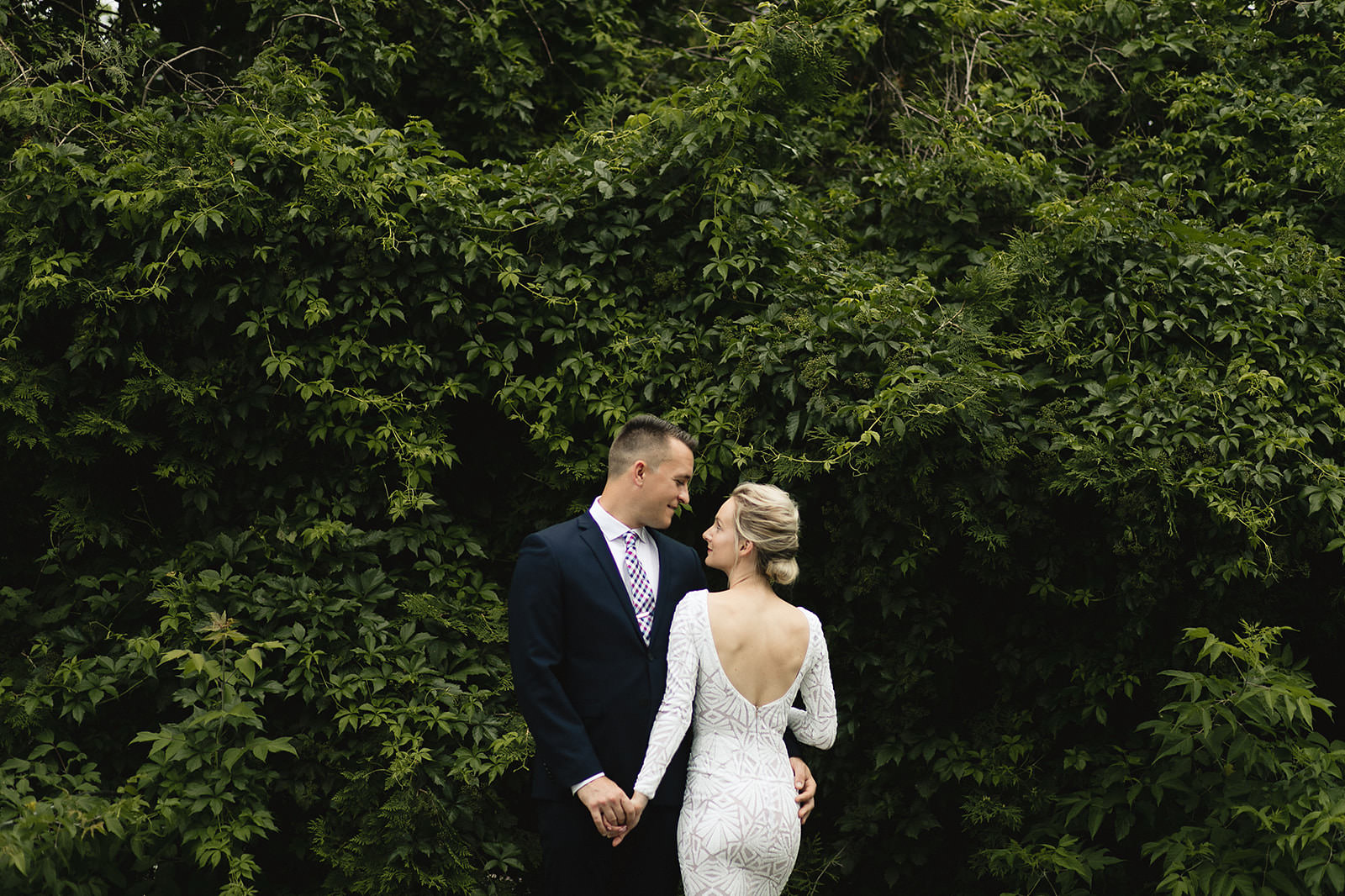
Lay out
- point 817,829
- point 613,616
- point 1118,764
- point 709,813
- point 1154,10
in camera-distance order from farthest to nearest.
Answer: point 1154,10 → point 817,829 → point 1118,764 → point 613,616 → point 709,813

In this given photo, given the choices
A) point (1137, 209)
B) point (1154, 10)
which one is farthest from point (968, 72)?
point (1137, 209)

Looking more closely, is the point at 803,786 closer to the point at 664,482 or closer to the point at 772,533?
the point at 772,533

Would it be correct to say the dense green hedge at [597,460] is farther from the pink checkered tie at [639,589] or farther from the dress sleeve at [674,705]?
the dress sleeve at [674,705]

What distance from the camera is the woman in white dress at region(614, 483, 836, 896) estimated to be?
289 cm

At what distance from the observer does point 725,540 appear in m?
3.13

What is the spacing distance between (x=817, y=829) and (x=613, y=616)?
2.07 meters

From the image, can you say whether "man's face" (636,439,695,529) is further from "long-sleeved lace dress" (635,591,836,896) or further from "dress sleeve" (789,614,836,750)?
"dress sleeve" (789,614,836,750)

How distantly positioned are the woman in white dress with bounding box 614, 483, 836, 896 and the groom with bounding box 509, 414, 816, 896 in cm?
17

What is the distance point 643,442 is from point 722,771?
3.64 ft

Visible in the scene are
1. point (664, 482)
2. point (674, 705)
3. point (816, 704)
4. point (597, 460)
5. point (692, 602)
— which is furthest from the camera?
point (597, 460)

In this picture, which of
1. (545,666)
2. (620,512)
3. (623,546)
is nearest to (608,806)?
(545,666)

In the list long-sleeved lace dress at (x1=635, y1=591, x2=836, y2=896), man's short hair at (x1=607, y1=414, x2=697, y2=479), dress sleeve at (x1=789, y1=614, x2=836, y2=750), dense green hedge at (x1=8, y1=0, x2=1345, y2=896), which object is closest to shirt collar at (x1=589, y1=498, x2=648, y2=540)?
man's short hair at (x1=607, y1=414, x2=697, y2=479)

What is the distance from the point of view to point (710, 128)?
4809 mm

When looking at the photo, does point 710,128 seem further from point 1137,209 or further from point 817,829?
point 817,829
